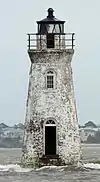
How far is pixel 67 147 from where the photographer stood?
3241 centimetres

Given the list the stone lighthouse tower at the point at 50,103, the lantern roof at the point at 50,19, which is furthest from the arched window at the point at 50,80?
the lantern roof at the point at 50,19

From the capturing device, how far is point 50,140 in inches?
1330

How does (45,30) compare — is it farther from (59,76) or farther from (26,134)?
(26,134)

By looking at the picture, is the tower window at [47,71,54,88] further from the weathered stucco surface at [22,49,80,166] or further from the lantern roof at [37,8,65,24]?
the lantern roof at [37,8,65,24]

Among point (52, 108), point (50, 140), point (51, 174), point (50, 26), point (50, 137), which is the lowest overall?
point (51, 174)

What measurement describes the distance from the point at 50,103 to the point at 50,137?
1917 millimetres

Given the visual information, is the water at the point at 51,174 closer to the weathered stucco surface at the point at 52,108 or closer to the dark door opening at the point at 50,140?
the weathered stucco surface at the point at 52,108

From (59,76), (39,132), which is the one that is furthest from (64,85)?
(39,132)

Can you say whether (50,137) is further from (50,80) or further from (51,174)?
(51,174)

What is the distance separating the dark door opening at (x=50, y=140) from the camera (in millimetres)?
33031

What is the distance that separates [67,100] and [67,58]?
2.06 m

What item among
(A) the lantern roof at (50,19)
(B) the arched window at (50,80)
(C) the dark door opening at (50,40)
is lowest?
(B) the arched window at (50,80)

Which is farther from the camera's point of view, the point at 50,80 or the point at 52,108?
the point at 50,80

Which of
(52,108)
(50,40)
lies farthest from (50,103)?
(50,40)
